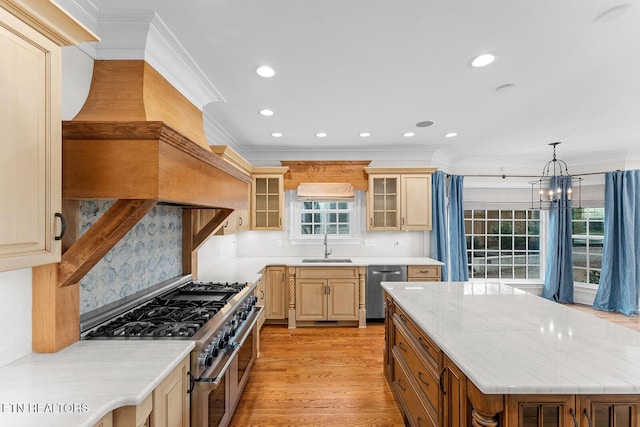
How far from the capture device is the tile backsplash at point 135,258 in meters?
1.65

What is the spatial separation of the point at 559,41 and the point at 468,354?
78.7 inches

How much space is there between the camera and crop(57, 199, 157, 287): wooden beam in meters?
1.27

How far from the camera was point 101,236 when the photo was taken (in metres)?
1.29

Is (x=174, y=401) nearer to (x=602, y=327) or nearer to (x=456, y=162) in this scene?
(x=602, y=327)

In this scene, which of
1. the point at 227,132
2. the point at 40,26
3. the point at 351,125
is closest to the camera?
the point at 40,26

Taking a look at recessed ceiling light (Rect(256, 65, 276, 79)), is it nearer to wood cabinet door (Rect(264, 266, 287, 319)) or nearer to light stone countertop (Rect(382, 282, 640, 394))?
light stone countertop (Rect(382, 282, 640, 394))

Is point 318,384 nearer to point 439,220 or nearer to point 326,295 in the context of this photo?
point 326,295

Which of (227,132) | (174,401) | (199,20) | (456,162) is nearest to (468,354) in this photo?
(174,401)

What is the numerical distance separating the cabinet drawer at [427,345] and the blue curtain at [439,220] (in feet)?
8.73

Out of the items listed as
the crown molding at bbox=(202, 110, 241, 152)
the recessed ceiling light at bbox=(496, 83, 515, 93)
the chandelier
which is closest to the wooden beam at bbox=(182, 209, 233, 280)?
the crown molding at bbox=(202, 110, 241, 152)

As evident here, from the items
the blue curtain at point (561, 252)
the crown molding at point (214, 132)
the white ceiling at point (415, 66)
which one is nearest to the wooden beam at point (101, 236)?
the white ceiling at point (415, 66)

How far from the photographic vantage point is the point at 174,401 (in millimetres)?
1329

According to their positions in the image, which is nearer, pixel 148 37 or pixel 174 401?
pixel 174 401

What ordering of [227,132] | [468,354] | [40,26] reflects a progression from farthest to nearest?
[227,132] < [468,354] < [40,26]
